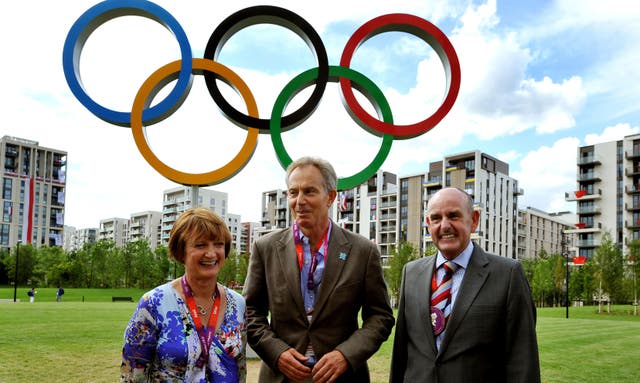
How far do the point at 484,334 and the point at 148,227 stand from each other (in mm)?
137841

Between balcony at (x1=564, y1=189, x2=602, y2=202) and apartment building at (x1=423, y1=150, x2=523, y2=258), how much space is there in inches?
396

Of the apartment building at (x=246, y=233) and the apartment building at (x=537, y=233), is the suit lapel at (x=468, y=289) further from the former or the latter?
the apartment building at (x=246, y=233)

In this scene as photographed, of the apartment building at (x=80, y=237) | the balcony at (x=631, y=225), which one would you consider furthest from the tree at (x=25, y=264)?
the apartment building at (x=80, y=237)

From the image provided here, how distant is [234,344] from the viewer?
3252mm

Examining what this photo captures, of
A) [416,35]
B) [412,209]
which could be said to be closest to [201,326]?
[416,35]

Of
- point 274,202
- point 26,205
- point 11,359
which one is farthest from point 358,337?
point 26,205

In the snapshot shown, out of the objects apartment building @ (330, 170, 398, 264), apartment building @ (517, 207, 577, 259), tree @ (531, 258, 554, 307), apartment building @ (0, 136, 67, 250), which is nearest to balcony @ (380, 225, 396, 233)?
apartment building @ (330, 170, 398, 264)

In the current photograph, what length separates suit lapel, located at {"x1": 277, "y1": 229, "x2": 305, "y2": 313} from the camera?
3889 mm

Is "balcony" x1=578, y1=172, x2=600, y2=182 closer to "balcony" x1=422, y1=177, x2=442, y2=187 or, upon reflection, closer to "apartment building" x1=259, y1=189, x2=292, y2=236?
"balcony" x1=422, y1=177, x2=442, y2=187

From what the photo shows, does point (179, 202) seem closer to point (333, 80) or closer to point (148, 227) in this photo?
point (148, 227)

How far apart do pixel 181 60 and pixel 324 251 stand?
17.9 feet

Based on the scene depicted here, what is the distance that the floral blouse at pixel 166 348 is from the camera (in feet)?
10.0

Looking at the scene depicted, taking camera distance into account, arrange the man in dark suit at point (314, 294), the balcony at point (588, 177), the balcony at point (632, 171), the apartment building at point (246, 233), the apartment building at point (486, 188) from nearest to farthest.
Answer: the man in dark suit at point (314, 294) < the balcony at point (632, 171) < the balcony at point (588, 177) < the apartment building at point (486, 188) < the apartment building at point (246, 233)

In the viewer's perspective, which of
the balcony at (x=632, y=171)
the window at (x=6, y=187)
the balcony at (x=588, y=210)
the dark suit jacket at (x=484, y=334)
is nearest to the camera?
the dark suit jacket at (x=484, y=334)
